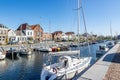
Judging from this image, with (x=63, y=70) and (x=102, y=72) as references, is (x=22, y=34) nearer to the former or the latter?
(x=63, y=70)

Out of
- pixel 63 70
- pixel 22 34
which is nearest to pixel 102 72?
pixel 63 70

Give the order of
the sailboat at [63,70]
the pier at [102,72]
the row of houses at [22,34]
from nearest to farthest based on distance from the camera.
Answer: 1. the pier at [102,72]
2. the sailboat at [63,70]
3. the row of houses at [22,34]

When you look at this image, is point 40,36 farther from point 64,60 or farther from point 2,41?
point 64,60

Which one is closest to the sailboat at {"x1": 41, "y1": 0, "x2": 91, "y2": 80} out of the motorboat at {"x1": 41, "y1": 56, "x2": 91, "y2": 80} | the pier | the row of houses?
the motorboat at {"x1": 41, "y1": 56, "x2": 91, "y2": 80}

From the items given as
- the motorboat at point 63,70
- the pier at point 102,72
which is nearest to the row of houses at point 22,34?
the motorboat at point 63,70

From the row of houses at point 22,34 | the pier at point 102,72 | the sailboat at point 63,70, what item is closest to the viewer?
the pier at point 102,72

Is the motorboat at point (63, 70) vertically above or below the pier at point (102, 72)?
below

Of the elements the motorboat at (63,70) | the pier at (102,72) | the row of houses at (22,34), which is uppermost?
the row of houses at (22,34)

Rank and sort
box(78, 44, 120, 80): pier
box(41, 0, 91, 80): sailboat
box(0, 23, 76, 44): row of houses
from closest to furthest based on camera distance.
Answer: box(78, 44, 120, 80): pier → box(41, 0, 91, 80): sailboat → box(0, 23, 76, 44): row of houses

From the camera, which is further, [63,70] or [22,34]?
Answer: [22,34]

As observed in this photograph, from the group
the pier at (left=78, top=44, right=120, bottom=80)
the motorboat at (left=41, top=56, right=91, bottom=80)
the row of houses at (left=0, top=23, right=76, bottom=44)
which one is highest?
the row of houses at (left=0, top=23, right=76, bottom=44)

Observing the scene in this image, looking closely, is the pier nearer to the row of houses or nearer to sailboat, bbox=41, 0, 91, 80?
sailboat, bbox=41, 0, 91, 80

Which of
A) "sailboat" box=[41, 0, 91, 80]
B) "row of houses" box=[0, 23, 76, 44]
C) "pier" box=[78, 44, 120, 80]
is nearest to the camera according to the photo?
"pier" box=[78, 44, 120, 80]

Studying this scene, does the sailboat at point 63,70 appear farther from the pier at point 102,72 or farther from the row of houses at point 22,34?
the row of houses at point 22,34
